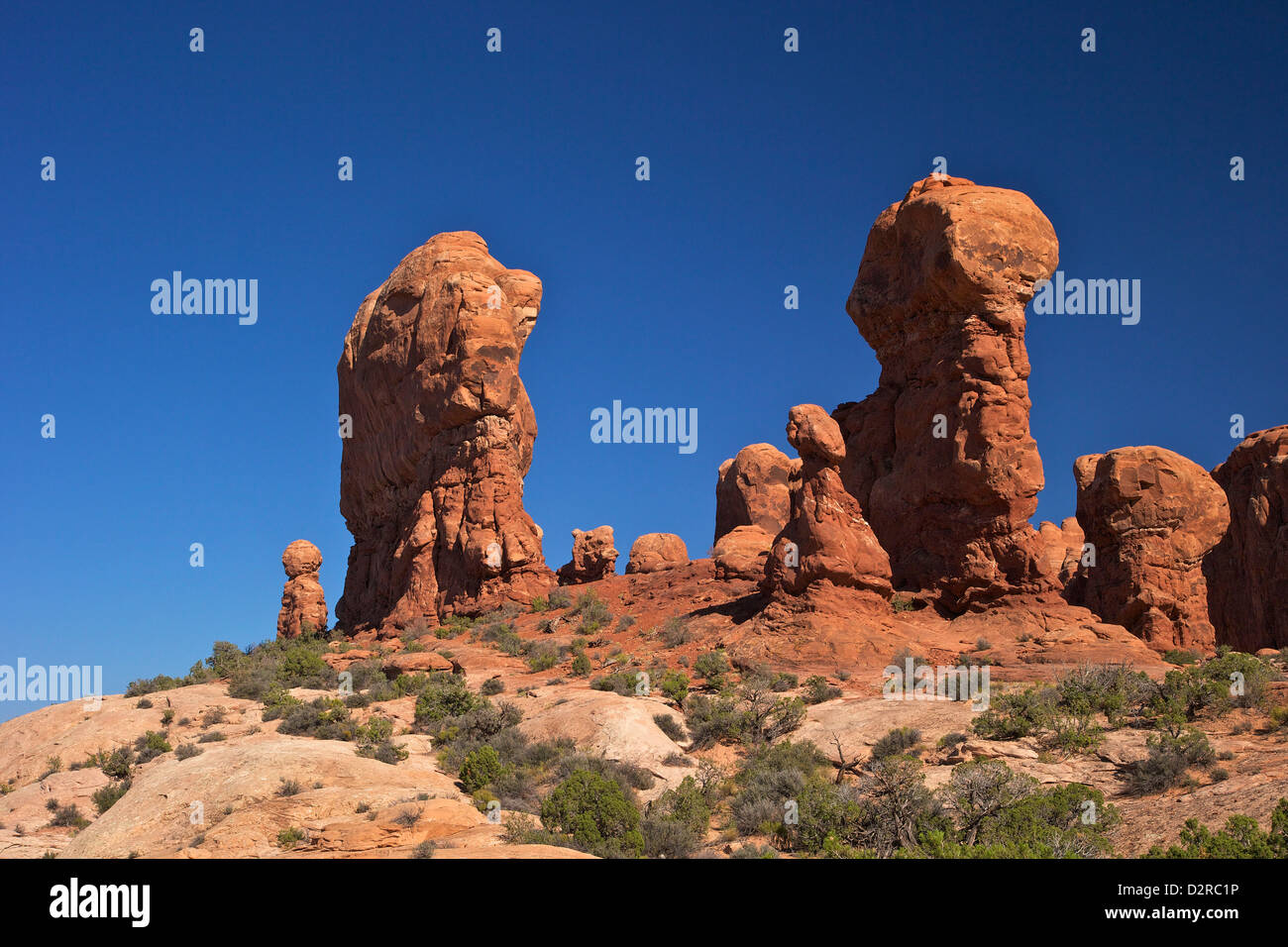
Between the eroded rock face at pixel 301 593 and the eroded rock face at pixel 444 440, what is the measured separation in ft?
3.92

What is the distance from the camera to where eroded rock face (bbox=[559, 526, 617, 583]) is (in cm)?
3784

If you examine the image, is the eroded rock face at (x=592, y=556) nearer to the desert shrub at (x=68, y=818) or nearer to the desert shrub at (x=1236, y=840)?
the desert shrub at (x=68, y=818)

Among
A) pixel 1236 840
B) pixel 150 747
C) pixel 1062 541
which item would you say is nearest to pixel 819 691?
pixel 1236 840

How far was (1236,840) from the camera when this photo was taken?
10.2m

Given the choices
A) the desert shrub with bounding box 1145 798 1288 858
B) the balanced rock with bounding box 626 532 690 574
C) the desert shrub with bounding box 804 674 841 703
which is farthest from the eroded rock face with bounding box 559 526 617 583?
the desert shrub with bounding box 1145 798 1288 858

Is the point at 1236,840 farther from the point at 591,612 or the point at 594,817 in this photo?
the point at 591,612

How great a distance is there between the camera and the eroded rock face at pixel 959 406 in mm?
26678

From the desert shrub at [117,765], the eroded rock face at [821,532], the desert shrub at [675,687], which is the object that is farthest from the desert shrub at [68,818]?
the eroded rock face at [821,532]

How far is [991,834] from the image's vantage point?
11.9 meters

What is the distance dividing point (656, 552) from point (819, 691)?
2253 centimetres

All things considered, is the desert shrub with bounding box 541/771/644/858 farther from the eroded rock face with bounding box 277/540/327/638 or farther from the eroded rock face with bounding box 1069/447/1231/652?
the eroded rock face with bounding box 277/540/327/638

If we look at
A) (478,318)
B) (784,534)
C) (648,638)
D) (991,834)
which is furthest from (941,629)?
(478,318)

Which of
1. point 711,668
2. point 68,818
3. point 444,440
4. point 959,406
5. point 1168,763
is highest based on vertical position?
point 444,440
